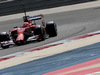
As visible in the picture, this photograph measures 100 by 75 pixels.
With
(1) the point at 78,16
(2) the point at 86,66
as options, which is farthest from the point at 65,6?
(2) the point at 86,66

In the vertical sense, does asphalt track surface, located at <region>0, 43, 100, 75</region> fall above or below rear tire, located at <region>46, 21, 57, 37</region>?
above

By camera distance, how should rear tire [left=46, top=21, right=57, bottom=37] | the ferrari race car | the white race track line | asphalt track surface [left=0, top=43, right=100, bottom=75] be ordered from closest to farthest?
asphalt track surface [left=0, top=43, right=100, bottom=75] → the ferrari race car → rear tire [left=46, top=21, right=57, bottom=37] → the white race track line

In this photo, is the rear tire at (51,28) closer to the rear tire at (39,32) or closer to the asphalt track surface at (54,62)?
the rear tire at (39,32)

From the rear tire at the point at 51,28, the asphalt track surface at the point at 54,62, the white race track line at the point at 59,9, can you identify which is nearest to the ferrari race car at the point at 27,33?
the rear tire at the point at 51,28

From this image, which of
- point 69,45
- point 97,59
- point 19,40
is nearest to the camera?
point 97,59

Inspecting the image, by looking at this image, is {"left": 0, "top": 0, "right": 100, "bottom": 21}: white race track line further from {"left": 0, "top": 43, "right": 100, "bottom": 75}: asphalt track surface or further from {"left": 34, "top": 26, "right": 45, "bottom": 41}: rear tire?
{"left": 0, "top": 43, "right": 100, "bottom": 75}: asphalt track surface

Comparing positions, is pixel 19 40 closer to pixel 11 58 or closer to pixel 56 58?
pixel 11 58

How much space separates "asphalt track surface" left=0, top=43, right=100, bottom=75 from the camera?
677 centimetres

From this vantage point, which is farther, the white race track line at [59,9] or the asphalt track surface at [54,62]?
the white race track line at [59,9]

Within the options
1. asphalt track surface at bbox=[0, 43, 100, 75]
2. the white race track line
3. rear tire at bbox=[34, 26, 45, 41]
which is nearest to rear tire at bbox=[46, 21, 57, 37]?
rear tire at bbox=[34, 26, 45, 41]

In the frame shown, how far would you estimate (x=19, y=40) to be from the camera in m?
10.8

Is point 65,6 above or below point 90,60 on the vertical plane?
below

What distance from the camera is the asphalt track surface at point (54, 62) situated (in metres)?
6.77

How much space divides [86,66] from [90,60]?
0.52 meters
